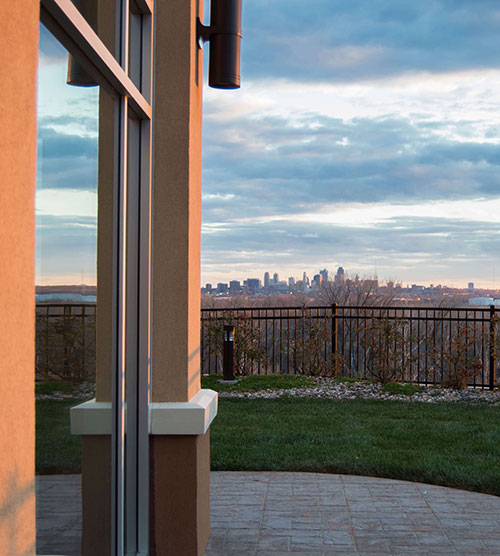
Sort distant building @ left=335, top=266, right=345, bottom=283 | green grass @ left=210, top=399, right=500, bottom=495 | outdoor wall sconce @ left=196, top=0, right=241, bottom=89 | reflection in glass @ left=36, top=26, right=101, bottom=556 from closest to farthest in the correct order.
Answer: reflection in glass @ left=36, top=26, right=101, bottom=556, outdoor wall sconce @ left=196, top=0, right=241, bottom=89, green grass @ left=210, top=399, right=500, bottom=495, distant building @ left=335, top=266, right=345, bottom=283

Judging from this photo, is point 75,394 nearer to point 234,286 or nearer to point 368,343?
point 368,343

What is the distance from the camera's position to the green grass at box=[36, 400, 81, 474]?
2.31 m

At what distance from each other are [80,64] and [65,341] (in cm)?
111

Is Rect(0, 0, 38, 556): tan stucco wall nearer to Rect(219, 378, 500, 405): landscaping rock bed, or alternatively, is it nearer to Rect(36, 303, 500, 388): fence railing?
Rect(219, 378, 500, 405): landscaping rock bed

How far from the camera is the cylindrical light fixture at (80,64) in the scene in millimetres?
2520

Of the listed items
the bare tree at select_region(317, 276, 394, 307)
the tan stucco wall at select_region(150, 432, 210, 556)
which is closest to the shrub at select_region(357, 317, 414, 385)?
the bare tree at select_region(317, 276, 394, 307)

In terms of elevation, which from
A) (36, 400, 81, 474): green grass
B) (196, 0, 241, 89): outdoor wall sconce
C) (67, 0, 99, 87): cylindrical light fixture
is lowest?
(36, 400, 81, 474): green grass

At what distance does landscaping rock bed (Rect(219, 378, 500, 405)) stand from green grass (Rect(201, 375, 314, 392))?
0.19 meters

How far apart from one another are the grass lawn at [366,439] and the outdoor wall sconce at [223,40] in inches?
148

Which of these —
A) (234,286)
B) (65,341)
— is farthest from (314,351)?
(65,341)

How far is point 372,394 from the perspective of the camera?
1125 cm

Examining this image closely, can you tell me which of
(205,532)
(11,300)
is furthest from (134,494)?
(11,300)

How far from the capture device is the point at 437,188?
2402 centimetres

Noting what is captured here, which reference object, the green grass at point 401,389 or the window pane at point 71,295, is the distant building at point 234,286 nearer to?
the green grass at point 401,389
